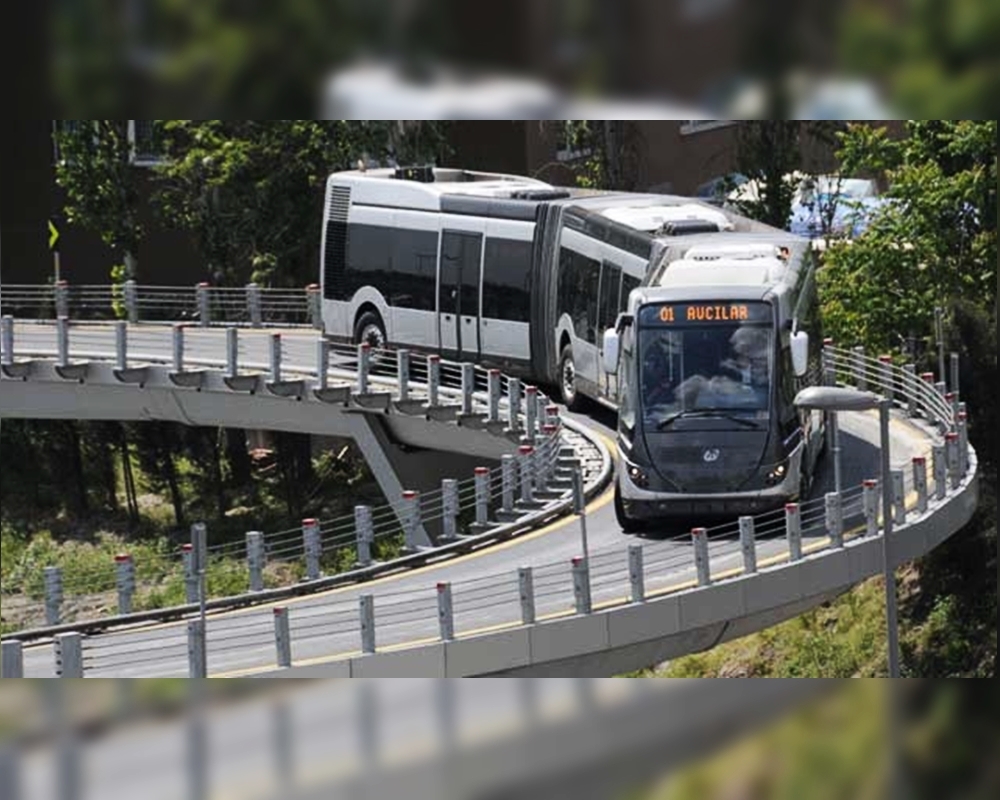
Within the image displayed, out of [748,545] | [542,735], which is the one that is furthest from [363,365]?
[542,735]

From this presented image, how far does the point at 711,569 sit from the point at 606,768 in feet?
47.5

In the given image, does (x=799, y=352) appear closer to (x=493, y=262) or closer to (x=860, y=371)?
(x=860, y=371)

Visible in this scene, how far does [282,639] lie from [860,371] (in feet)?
29.5

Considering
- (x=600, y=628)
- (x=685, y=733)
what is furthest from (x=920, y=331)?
(x=685, y=733)

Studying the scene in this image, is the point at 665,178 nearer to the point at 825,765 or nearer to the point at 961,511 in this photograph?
the point at 961,511

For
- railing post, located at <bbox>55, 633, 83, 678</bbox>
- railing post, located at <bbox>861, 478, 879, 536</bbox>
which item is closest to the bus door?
railing post, located at <bbox>861, 478, 879, 536</bbox>

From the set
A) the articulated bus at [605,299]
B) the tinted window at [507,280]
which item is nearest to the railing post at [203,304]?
the articulated bus at [605,299]

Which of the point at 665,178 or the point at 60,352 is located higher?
the point at 665,178

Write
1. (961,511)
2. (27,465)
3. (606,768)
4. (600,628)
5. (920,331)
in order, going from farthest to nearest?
(27,465) → (920,331) → (961,511) → (600,628) → (606,768)

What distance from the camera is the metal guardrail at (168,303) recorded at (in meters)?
18.3

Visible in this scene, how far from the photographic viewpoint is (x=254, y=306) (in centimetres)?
2673

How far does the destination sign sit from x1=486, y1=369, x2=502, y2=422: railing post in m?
6.05

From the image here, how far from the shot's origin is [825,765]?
3039 millimetres

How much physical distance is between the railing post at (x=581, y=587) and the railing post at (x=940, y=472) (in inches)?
175
